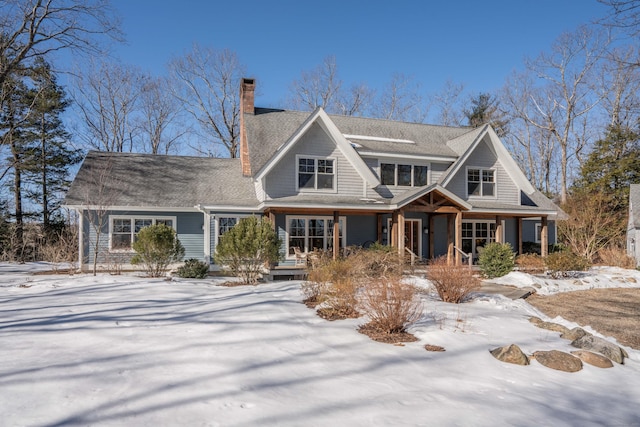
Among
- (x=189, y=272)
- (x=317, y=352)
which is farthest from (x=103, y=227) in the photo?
(x=317, y=352)

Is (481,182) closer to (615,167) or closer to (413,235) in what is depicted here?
(413,235)

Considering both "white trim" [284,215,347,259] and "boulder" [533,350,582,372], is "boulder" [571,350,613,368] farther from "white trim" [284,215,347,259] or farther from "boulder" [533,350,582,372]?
"white trim" [284,215,347,259]

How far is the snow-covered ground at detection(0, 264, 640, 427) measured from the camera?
12.3ft

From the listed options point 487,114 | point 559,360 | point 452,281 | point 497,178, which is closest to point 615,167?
point 487,114

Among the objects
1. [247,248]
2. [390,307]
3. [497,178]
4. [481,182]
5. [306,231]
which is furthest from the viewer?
[497,178]

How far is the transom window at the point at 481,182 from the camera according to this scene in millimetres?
18375

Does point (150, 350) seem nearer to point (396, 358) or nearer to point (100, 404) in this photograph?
point (100, 404)

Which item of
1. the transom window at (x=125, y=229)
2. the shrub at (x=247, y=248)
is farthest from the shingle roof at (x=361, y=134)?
the transom window at (x=125, y=229)

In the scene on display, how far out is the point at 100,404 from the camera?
12.3ft

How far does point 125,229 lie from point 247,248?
768 centimetres

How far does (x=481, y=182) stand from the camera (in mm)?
18438

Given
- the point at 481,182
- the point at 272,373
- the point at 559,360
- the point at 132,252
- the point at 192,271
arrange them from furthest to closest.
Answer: the point at 481,182 → the point at 132,252 → the point at 192,271 → the point at 559,360 → the point at 272,373

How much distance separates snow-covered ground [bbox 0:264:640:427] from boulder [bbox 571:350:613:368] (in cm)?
13

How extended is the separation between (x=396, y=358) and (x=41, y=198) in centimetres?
3099
